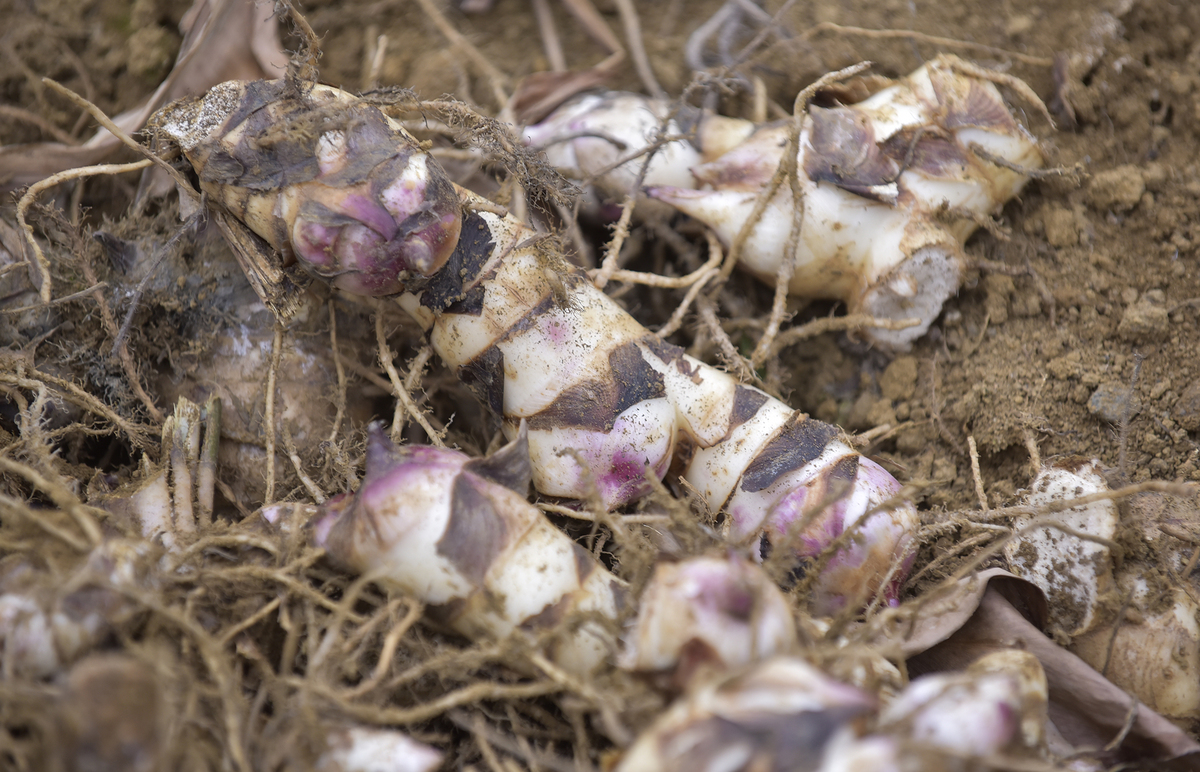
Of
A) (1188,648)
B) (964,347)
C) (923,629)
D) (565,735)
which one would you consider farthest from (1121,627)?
(565,735)

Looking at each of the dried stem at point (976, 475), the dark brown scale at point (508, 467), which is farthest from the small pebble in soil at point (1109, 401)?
the dark brown scale at point (508, 467)

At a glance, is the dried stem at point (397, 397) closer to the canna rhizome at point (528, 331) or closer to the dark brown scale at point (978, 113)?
the canna rhizome at point (528, 331)

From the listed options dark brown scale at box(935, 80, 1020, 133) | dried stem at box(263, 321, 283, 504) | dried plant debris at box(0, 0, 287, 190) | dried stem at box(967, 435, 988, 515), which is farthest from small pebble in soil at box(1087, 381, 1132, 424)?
dried plant debris at box(0, 0, 287, 190)

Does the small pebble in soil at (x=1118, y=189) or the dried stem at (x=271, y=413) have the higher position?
the small pebble in soil at (x=1118, y=189)

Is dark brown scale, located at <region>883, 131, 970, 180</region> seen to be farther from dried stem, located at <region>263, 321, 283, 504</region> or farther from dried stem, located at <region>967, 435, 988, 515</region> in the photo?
dried stem, located at <region>263, 321, 283, 504</region>

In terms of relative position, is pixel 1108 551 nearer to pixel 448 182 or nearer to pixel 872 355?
pixel 872 355

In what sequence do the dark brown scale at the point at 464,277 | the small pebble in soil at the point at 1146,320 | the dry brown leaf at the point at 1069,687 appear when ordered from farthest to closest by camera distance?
the small pebble in soil at the point at 1146,320 < the dark brown scale at the point at 464,277 < the dry brown leaf at the point at 1069,687

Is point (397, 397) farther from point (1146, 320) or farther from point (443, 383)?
point (1146, 320)
